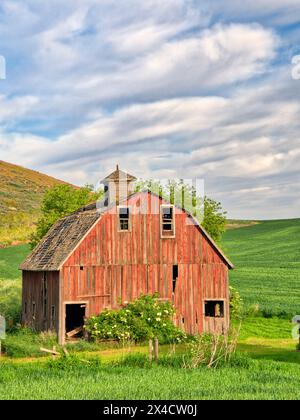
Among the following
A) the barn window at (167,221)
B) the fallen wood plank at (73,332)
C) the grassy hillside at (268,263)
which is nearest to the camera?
the fallen wood plank at (73,332)

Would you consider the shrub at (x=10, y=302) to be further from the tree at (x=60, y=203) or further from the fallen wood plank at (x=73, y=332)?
the fallen wood plank at (x=73, y=332)

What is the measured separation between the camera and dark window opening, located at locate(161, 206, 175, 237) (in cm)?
4188

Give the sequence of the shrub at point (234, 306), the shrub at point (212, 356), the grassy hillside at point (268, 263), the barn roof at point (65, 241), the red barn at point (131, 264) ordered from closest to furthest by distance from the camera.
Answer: the shrub at point (212, 356)
the red barn at point (131, 264)
the barn roof at point (65, 241)
the shrub at point (234, 306)
the grassy hillside at point (268, 263)

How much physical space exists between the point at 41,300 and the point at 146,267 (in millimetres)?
6236

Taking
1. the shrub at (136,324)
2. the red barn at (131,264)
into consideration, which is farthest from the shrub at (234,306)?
the shrub at (136,324)

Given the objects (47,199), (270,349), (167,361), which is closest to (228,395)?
(167,361)

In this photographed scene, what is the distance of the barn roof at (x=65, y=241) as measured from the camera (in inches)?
1599

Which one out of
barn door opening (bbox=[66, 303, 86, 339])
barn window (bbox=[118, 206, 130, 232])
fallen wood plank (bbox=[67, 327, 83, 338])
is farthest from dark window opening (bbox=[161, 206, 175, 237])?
barn door opening (bbox=[66, 303, 86, 339])

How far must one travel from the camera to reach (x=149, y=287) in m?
41.8

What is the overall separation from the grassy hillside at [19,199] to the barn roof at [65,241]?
48.3 meters

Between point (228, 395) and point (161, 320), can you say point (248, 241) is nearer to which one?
point (161, 320)

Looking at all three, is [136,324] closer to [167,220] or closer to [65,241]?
[167,220]

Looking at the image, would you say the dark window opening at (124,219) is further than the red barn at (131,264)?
Yes
